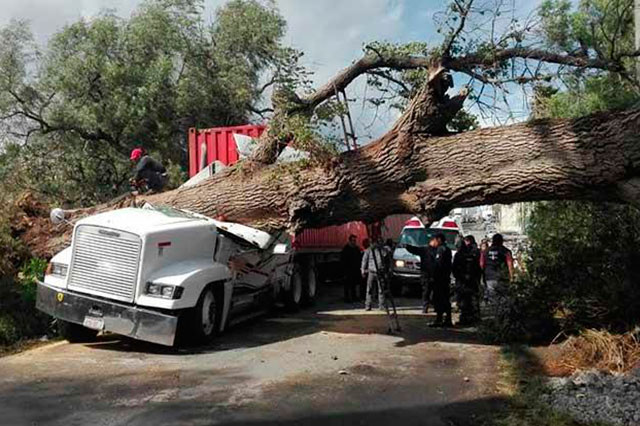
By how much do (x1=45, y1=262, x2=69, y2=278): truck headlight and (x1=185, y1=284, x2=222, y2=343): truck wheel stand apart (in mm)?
1958

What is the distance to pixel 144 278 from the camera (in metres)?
9.48

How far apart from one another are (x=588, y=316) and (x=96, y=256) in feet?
22.9

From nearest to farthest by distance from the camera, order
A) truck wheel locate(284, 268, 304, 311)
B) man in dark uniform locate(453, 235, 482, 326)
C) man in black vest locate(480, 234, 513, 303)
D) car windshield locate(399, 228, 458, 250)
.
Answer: man in black vest locate(480, 234, 513, 303) → man in dark uniform locate(453, 235, 482, 326) → truck wheel locate(284, 268, 304, 311) → car windshield locate(399, 228, 458, 250)

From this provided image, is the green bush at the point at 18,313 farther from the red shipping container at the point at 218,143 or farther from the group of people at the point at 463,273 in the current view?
the group of people at the point at 463,273

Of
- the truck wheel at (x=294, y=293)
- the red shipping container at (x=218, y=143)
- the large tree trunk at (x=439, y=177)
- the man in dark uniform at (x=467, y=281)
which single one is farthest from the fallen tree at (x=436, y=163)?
the truck wheel at (x=294, y=293)

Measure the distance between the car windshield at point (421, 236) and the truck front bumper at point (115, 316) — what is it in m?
10.8

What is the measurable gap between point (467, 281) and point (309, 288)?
14.5 feet

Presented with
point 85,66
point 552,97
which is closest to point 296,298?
point 552,97

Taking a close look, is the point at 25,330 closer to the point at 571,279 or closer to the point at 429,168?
the point at 429,168

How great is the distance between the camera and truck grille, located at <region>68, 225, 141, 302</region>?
9.53 m

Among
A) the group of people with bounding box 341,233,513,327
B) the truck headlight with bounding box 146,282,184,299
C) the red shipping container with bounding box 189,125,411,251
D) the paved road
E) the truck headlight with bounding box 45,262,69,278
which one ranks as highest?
the red shipping container with bounding box 189,125,411,251

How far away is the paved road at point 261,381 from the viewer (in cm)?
654

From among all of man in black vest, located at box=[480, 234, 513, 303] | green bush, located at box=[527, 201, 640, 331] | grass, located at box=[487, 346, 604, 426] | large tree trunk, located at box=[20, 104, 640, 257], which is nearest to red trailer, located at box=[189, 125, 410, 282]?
man in black vest, located at box=[480, 234, 513, 303]

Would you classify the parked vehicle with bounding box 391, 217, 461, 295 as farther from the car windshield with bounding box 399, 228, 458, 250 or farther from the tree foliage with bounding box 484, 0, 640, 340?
the tree foliage with bounding box 484, 0, 640, 340
